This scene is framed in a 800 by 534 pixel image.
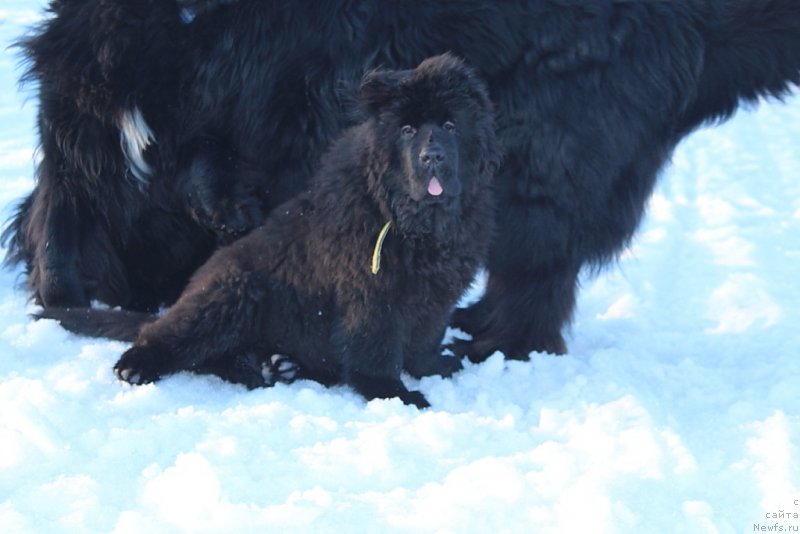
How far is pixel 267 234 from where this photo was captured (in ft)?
10.9

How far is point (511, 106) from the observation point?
11.4 ft

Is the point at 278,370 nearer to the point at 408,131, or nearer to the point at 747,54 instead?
the point at 408,131

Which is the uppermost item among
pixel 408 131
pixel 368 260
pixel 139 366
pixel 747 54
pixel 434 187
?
pixel 747 54

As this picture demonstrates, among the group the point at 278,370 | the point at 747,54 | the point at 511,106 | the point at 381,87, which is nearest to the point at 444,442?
the point at 278,370

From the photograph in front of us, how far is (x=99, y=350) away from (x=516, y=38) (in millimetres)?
1760

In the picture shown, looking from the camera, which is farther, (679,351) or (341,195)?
(679,351)

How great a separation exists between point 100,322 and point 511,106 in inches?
62.5

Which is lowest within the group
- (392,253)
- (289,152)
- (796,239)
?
(392,253)

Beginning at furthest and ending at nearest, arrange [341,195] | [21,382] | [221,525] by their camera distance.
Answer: [341,195], [21,382], [221,525]

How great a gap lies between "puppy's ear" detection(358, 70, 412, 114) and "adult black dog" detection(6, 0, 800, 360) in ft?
1.66

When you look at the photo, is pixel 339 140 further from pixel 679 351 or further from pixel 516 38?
pixel 679 351

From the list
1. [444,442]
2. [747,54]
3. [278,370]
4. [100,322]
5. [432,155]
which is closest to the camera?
[444,442]

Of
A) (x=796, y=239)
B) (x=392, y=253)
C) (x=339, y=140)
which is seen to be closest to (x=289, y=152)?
(x=339, y=140)

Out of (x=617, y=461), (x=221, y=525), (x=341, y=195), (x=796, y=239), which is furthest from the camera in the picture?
(x=796, y=239)
